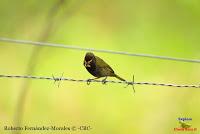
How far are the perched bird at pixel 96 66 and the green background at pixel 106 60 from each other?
4 cm

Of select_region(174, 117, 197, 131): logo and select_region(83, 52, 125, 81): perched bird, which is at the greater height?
select_region(83, 52, 125, 81): perched bird

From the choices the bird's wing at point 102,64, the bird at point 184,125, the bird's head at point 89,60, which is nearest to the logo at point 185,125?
the bird at point 184,125

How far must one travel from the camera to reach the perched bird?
219 centimetres

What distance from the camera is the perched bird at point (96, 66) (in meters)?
2.19

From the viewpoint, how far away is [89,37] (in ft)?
7.39

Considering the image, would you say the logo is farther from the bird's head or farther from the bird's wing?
the bird's head

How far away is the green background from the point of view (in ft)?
7.04

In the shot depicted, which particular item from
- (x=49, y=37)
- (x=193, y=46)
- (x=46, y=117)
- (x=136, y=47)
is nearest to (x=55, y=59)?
(x=49, y=37)

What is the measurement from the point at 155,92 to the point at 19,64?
645 millimetres

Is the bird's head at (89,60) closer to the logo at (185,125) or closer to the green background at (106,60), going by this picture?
the green background at (106,60)

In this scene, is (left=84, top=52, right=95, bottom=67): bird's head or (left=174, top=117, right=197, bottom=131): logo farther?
(left=174, top=117, right=197, bottom=131): logo

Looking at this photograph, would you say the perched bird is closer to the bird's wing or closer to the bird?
the bird's wing

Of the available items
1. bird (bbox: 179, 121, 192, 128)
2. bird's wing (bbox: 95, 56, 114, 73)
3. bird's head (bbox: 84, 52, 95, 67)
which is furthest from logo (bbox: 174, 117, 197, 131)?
bird's head (bbox: 84, 52, 95, 67)

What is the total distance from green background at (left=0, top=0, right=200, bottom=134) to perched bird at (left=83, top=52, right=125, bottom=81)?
37mm
